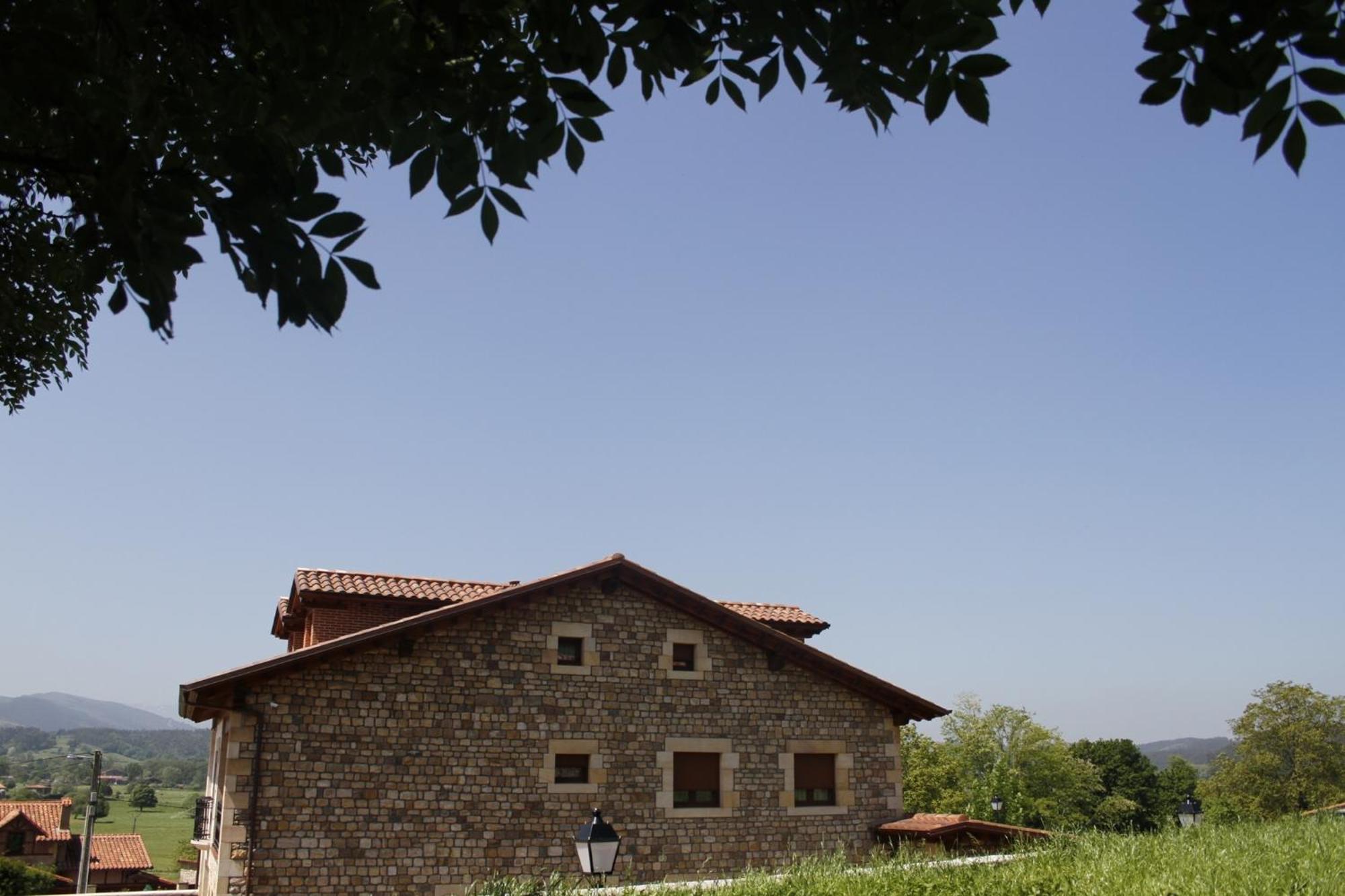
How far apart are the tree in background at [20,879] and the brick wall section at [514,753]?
66.3 feet

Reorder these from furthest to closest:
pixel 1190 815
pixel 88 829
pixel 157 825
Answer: pixel 157 825 → pixel 88 829 → pixel 1190 815

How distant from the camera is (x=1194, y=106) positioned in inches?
112

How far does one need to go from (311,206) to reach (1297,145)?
8.89 ft

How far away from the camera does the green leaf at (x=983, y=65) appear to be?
10.6 feet

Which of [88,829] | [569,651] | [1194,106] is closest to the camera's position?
[1194,106]

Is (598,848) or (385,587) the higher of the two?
(385,587)

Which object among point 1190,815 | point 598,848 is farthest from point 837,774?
point 598,848

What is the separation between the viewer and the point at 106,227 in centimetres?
243

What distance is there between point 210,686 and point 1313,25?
49.2 feet

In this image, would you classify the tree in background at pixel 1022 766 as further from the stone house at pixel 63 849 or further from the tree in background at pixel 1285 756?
the stone house at pixel 63 849

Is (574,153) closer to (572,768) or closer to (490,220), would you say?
(490,220)

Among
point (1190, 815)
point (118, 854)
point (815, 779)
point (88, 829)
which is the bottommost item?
point (118, 854)

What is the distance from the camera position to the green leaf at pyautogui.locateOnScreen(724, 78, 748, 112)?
3.79 m

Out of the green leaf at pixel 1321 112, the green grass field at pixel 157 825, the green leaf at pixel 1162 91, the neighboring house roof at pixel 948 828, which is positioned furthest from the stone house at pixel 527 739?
the green grass field at pixel 157 825
